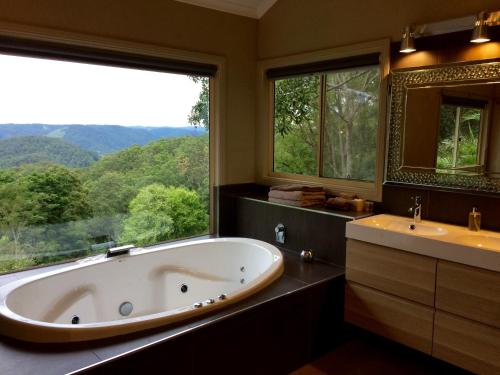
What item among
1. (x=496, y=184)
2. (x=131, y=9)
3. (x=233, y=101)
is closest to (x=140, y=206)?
(x=233, y=101)

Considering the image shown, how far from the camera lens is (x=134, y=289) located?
2.68 m

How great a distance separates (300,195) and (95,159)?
1.49 m

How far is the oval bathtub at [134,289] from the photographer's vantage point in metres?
1.74

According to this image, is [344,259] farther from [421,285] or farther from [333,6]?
[333,6]

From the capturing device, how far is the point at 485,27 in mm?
2156

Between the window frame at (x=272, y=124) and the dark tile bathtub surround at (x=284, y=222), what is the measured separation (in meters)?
0.23

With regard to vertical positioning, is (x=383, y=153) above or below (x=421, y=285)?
above

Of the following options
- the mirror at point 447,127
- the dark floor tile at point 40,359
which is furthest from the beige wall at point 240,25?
the dark floor tile at point 40,359

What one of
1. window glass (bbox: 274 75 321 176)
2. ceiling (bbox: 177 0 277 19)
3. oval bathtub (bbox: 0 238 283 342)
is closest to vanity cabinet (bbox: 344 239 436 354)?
oval bathtub (bbox: 0 238 283 342)

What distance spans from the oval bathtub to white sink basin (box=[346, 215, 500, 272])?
0.59 metres

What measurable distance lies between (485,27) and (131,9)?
222cm

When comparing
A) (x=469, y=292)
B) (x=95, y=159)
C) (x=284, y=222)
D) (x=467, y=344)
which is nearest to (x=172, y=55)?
(x=95, y=159)

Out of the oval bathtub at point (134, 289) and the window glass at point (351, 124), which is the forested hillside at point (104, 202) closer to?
the oval bathtub at point (134, 289)

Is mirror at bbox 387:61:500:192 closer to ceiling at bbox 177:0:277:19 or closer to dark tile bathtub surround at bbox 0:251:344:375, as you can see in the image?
dark tile bathtub surround at bbox 0:251:344:375
